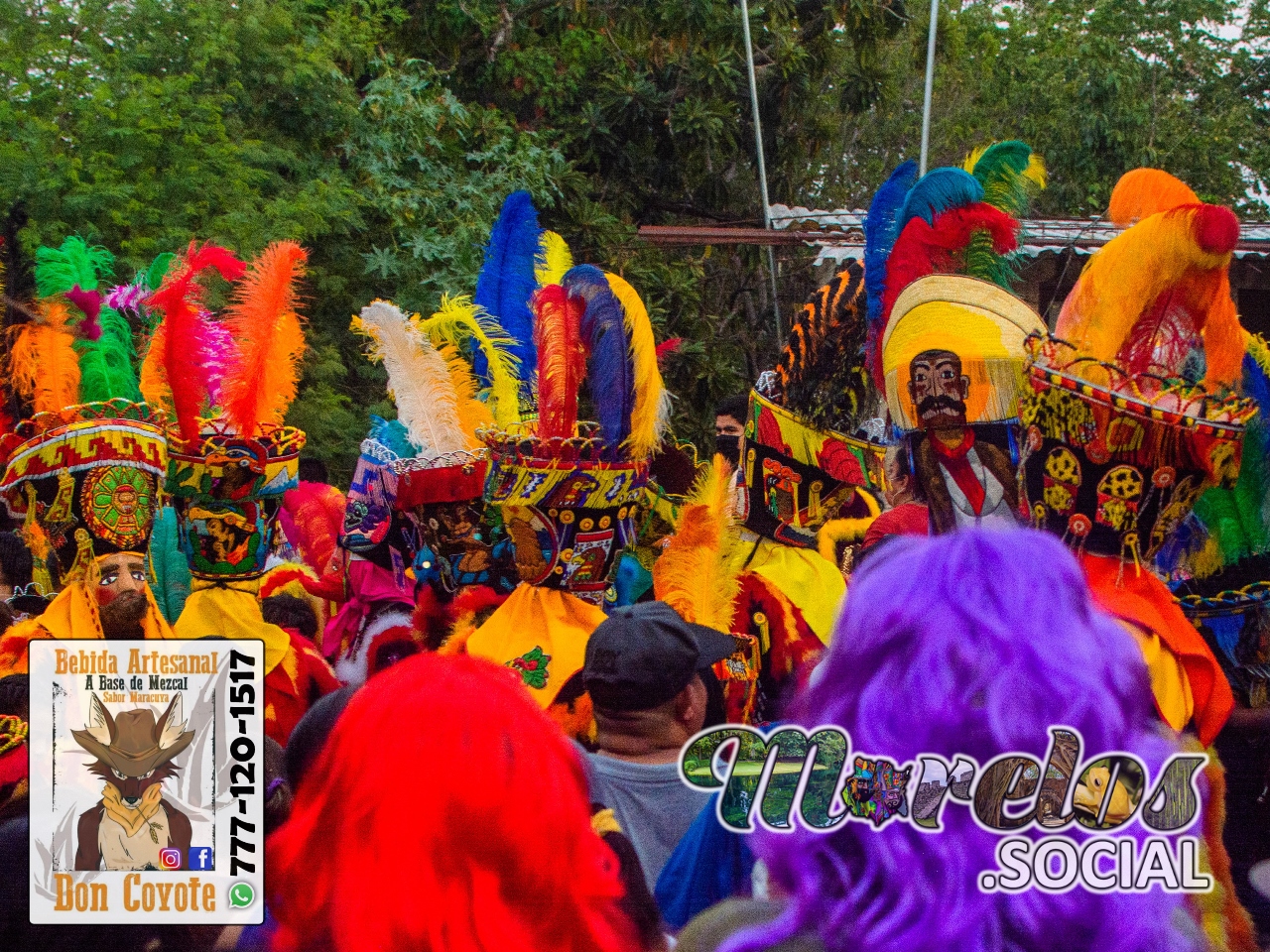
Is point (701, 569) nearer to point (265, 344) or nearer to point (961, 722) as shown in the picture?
point (265, 344)

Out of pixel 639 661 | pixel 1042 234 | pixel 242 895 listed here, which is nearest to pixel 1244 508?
pixel 639 661

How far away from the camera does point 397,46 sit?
11.9 meters

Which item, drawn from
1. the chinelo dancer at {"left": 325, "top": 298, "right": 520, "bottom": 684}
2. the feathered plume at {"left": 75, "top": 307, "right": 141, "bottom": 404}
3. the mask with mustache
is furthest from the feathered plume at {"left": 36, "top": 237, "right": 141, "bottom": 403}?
the mask with mustache

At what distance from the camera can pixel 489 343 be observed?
17.1 feet

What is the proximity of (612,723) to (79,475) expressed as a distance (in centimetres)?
258

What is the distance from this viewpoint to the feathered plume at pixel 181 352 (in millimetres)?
4941

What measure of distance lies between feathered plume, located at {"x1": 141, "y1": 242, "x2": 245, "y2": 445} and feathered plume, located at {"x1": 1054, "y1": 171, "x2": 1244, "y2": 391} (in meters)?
3.18

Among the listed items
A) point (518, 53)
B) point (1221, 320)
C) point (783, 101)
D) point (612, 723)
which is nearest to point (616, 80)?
point (518, 53)

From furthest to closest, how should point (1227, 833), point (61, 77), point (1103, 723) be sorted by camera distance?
point (61, 77), point (1227, 833), point (1103, 723)

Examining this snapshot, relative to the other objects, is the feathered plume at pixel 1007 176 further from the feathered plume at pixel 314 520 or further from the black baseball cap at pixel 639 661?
the feathered plume at pixel 314 520

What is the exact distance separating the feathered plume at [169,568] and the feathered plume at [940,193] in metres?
2.99

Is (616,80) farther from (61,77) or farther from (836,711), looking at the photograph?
(836,711)

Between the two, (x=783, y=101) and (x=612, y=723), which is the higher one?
(x=783, y=101)

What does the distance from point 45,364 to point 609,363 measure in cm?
202
